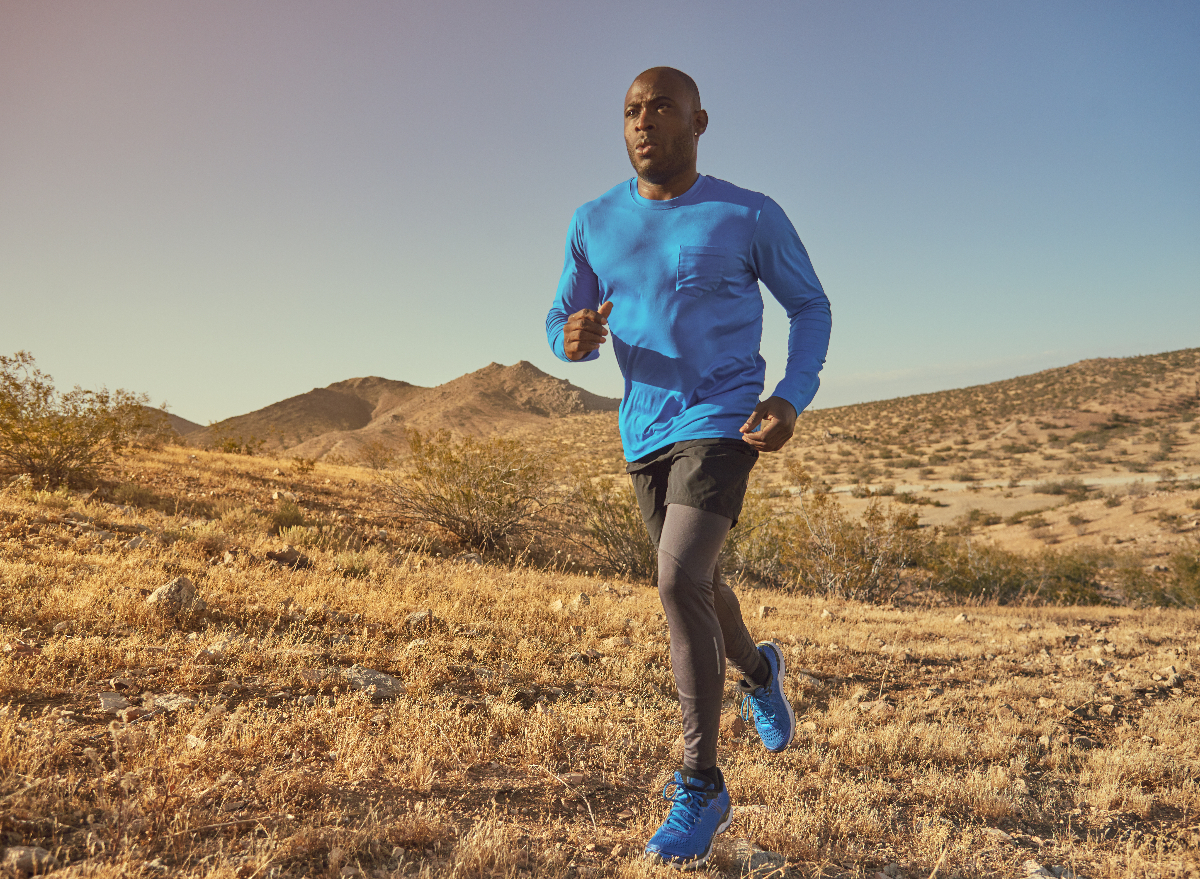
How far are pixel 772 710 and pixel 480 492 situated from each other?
253 inches

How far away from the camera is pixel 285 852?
5.85 feet

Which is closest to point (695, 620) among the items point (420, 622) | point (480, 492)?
point (420, 622)

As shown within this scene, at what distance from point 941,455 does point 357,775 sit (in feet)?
113

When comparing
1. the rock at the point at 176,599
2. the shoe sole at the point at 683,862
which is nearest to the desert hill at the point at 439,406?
the rock at the point at 176,599

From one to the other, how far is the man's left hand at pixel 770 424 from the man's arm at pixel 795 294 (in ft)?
0.29

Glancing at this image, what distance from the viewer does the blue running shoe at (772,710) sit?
2.82 m

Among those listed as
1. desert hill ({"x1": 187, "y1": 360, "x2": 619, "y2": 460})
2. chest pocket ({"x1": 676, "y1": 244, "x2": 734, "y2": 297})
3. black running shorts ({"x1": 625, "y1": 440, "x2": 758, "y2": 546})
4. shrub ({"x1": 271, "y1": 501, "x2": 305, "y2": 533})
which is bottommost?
shrub ({"x1": 271, "y1": 501, "x2": 305, "y2": 533})

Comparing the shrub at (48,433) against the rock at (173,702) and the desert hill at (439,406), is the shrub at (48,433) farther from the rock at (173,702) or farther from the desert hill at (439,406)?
the desert hill at (439,406)

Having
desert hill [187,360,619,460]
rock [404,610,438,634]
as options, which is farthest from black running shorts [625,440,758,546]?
desert hill [187,360,619,460]

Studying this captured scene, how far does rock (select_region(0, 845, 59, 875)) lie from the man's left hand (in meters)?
2.03

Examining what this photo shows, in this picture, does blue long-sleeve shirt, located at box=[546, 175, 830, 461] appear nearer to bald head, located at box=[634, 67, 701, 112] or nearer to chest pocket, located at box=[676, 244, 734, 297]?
chest pocket, located at box=[676, 244, 734, 297]

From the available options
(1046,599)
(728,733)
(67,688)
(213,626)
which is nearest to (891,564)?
(1046,599)

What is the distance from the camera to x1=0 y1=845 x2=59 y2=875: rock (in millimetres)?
1579

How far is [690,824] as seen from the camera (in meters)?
2.04
